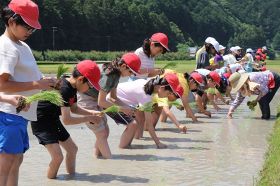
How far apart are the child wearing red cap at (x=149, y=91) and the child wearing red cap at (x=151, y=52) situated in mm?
1011

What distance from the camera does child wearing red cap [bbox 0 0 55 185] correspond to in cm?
478

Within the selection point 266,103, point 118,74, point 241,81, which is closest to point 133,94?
point 118,74

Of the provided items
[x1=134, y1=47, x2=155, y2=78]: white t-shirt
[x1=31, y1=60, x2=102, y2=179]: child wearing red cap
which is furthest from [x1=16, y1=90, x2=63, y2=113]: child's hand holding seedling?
[x1=134, y1=47, x2=155, y2=78]: white t-shirt

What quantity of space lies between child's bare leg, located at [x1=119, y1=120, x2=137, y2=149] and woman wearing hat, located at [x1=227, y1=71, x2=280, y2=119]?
4536mm

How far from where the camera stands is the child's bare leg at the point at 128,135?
8789 mm

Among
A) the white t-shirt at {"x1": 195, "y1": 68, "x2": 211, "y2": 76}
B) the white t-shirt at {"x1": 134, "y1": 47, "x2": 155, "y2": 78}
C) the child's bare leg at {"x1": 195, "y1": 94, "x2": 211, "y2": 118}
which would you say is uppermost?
the white t-shirt at {"x1": 134, "y1": 47, "x2": 155, "y2": 78}

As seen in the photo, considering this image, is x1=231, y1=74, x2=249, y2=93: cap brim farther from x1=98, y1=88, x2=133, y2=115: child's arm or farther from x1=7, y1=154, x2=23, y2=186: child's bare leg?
x1=7, y1=154, x2=23, y2=186: child's bare leg

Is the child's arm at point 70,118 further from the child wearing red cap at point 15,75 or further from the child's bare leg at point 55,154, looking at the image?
the child wearing red cap at point 15,75

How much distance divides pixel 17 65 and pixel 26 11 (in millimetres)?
455

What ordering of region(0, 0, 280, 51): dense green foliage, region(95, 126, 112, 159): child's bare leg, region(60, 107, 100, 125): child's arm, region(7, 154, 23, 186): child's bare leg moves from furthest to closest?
1. region(0, 0, 280, 51): dense green foliage
2. region(95, 126, 112, 159): child's bare leg
3. region(60, 107, 100, 125): child's arm
4. region(7, 154, 23, 186): child's bare leg

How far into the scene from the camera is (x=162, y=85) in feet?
28.5

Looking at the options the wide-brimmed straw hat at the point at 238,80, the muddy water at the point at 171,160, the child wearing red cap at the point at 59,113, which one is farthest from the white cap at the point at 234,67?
the child wearing red cap at the point at 59,113

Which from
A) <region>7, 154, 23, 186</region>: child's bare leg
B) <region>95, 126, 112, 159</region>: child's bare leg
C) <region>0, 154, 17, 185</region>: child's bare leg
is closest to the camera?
<region>0, 154, 17, 185</region>: child's bare leg

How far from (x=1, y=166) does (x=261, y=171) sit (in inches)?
136
